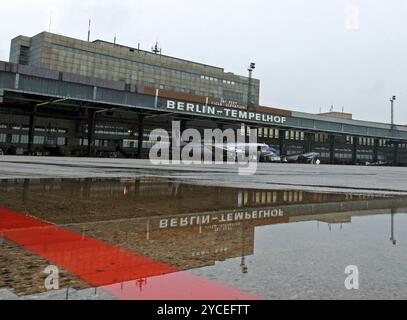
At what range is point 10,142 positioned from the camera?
54.2 m

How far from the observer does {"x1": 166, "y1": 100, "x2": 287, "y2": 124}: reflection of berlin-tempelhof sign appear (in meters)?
53.9

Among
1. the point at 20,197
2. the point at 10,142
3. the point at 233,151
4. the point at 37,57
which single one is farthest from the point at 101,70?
the point at 20,197

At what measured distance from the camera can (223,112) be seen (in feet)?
189

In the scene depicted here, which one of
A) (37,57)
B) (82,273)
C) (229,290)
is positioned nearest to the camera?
(229,290)

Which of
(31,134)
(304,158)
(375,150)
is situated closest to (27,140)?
(31,134)

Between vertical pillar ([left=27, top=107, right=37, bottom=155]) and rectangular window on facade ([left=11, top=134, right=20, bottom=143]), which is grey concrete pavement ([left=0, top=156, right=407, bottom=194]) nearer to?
vertical pillar ([left=27, top=107, right=37, bottom=155])

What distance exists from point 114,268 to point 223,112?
55.6 meters

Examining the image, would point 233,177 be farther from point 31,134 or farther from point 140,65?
point 140,65

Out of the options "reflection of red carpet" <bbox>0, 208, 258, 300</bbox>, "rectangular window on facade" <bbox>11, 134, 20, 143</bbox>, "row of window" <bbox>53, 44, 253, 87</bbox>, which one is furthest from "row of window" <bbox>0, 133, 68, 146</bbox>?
"reflection of red carpet" <bbox>0, 208, 258, 300</bbox>

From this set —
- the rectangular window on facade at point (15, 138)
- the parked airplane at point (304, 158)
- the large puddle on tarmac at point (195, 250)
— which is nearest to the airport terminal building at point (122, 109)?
the rectangular window on facade at point (15, 138)

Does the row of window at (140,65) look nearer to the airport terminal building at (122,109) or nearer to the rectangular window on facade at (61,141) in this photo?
the airport terminal building at (122,109)

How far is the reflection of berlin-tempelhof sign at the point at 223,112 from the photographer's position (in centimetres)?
5391

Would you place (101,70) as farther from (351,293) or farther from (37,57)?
(351,293)
